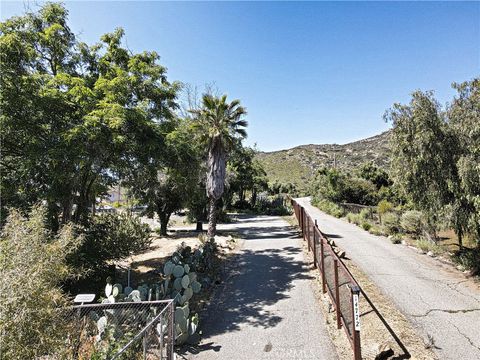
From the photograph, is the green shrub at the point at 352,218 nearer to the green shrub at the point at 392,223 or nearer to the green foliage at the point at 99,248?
the green shrub at the point at 392,223

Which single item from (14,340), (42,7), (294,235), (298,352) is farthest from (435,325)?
(42,7)

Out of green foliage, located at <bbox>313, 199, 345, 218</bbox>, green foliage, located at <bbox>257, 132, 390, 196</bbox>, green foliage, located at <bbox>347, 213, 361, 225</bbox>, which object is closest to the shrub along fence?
green foliage, located at <bbox>347, 213, 361, 225</bbox>

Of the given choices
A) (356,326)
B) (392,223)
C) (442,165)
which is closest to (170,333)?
(356,326)

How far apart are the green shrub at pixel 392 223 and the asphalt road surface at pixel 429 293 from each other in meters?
2.53

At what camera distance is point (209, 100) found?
611 inches

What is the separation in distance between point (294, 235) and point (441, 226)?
27.7ft

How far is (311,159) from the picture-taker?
9081cm

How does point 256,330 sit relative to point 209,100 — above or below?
below

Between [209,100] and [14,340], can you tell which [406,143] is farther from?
[14,340]

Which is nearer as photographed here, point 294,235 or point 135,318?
point 135,318

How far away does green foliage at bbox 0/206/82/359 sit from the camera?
3400mm

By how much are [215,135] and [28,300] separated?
1229cm

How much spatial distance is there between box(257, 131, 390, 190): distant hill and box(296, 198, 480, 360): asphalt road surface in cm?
5418

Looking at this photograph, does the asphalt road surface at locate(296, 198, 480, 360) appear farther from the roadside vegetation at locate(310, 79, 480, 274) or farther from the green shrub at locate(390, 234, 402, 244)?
the roadside vegetation at locate(310, 79, 480, 274)
